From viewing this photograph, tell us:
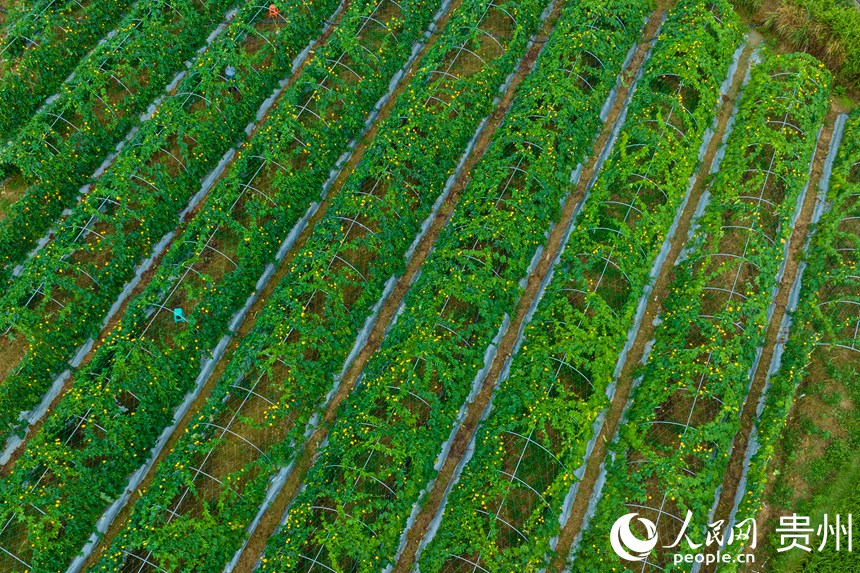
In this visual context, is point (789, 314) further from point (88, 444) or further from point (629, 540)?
point (88, 444)

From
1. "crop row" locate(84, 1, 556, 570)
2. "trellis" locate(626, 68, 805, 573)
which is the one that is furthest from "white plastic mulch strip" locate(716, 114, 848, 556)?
"crop row" locate(84, 1, 556, 570)

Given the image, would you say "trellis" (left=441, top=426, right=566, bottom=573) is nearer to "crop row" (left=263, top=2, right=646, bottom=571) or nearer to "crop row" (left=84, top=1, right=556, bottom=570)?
"crop row" (left=263, top=2, right=646, bottom=571)

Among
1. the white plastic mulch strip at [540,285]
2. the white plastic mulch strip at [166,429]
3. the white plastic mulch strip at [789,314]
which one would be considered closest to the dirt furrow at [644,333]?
the white plastic mulch strip at [540,285]

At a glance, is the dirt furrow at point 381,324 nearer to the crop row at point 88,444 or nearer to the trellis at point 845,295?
the crop row at point 88,444

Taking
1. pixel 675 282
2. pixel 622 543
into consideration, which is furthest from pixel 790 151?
pixel 622 543

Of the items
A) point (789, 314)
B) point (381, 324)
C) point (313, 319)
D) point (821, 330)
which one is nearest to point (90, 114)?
point (313, 319)

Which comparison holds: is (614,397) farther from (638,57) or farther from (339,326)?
(638,57)
